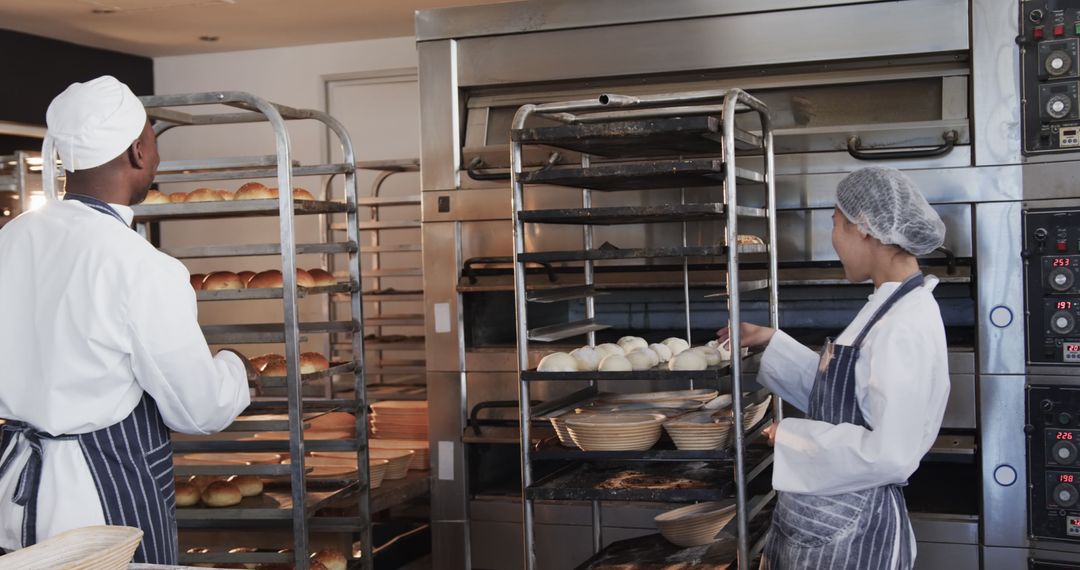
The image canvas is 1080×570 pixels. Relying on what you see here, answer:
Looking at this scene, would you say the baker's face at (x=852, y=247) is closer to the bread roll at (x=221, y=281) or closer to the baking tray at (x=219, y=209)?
the baking tray at (x=219, y=209)

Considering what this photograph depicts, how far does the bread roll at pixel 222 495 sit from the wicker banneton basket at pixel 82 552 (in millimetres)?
1862

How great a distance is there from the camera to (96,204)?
224 cm

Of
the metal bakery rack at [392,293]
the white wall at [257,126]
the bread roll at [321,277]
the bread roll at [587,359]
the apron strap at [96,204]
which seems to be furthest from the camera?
the white wall at [257,126]

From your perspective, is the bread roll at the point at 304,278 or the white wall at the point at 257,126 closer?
the bread roll at the point at 304,278

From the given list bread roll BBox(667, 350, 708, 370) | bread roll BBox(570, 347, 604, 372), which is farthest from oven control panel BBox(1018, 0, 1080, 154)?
bread roll BBox(570, 347, 604, 372)

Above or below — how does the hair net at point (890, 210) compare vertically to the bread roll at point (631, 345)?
above

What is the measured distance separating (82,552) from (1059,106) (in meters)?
2.98

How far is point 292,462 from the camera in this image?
3.21m

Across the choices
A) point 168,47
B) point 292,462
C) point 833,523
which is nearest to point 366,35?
point 168,47

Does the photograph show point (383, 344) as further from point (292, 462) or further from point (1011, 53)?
point (1011, 53)

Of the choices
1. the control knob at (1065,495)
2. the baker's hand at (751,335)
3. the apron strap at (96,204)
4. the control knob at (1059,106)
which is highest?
the control knob at (1059,106)

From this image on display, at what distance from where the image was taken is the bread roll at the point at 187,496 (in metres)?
3.50

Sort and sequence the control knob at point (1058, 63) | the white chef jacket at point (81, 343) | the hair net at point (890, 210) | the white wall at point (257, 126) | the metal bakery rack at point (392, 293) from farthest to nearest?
the white wall at point (257, 126) → the metal bakery rack at point (392, 293) → the control knob at point (1058, 63) → the hair net at point (890, 210) → the white chef jacket at point (81, 343)

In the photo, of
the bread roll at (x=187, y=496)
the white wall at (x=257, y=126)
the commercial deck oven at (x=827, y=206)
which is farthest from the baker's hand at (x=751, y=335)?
the white wall at (x=257, y=126)
